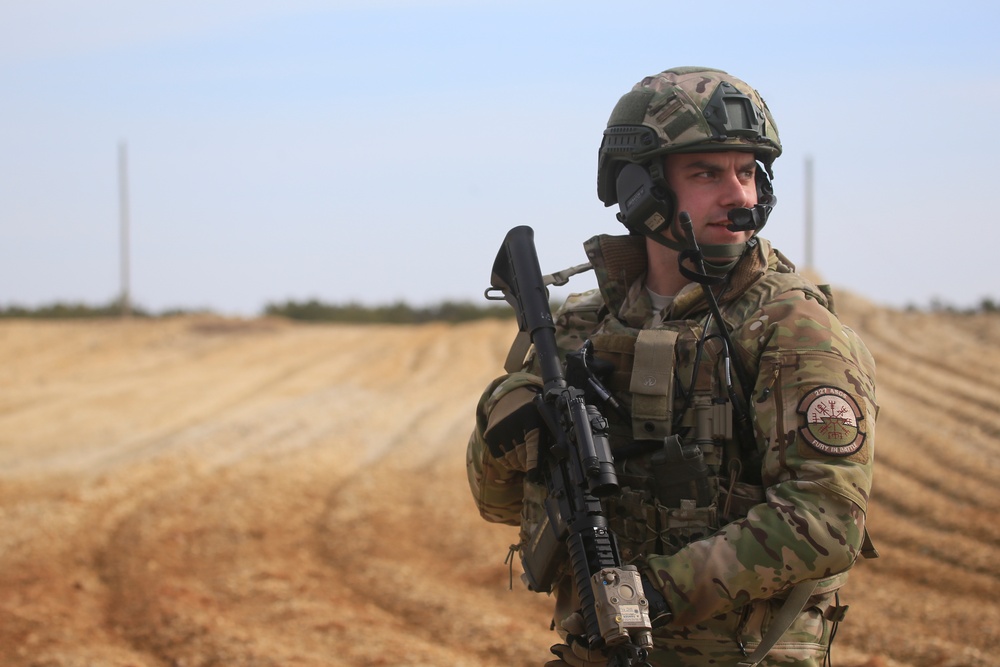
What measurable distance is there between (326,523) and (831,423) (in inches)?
341

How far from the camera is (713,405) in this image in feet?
8.89

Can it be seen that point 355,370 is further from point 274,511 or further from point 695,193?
point 695,193

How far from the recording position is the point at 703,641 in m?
2.73

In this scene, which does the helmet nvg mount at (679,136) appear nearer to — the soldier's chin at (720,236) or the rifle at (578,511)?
the soldier's chin at (720,236)

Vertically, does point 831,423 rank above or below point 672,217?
below

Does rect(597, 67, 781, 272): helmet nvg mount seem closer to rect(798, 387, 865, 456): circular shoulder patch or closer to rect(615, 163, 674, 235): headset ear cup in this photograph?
rect(615, 163, 674, 235): headset ear cup

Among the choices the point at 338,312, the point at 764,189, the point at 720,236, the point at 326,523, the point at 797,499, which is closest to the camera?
the point at 797,499

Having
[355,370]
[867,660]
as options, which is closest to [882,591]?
[867,660]

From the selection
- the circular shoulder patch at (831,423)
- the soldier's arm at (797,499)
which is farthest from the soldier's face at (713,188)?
the circular shoulder patch at (831,423)

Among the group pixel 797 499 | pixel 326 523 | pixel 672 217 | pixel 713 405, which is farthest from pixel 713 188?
pixel 326 523

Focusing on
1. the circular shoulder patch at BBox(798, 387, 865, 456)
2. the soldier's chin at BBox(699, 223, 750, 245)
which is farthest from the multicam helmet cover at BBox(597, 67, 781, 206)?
the circular shoulder patch at BBox(798, 387, 865, 456)

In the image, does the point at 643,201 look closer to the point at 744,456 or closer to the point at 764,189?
the point at 764,189

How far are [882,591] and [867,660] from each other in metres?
2.05

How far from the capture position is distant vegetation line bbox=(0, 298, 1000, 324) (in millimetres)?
33250
